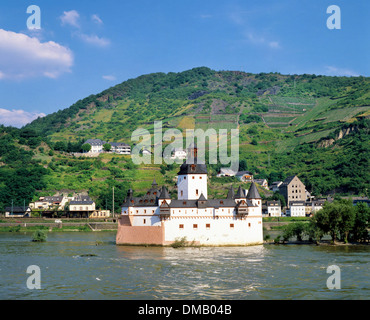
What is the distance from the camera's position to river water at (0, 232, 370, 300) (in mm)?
34906

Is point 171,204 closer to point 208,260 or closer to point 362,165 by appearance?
point 208,260

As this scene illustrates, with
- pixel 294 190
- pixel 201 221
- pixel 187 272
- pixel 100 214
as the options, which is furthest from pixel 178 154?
pixel 187 272

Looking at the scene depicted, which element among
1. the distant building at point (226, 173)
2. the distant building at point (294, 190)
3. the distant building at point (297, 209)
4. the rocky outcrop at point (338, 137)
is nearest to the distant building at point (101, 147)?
the distant building at point (226, 173)

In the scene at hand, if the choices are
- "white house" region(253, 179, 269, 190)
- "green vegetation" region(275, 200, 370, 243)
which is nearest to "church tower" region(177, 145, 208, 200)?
"green vegetation" region(275, 200, 370, 243)

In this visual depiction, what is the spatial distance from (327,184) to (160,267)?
101 metres

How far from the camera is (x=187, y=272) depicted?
43125mm

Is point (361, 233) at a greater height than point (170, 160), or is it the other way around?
point (170, 160)

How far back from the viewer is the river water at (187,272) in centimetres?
3491

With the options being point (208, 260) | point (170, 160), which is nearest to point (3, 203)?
point (170, 160)

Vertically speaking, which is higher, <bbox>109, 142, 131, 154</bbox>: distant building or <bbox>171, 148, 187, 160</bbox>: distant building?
<bbox>109, 142, 131, 154</bbox>: distant building

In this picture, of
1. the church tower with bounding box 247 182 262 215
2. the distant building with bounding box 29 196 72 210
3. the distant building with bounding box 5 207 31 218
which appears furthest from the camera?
the distant building with bounding box 29 196 72 210

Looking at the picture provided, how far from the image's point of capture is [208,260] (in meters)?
50.2

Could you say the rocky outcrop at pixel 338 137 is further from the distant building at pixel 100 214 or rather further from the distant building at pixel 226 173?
the distant building at pixel 100 214

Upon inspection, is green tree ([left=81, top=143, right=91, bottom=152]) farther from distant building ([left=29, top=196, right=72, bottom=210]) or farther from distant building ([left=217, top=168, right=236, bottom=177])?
distant building ([left=29, top=196, right=72, bottom=210])
